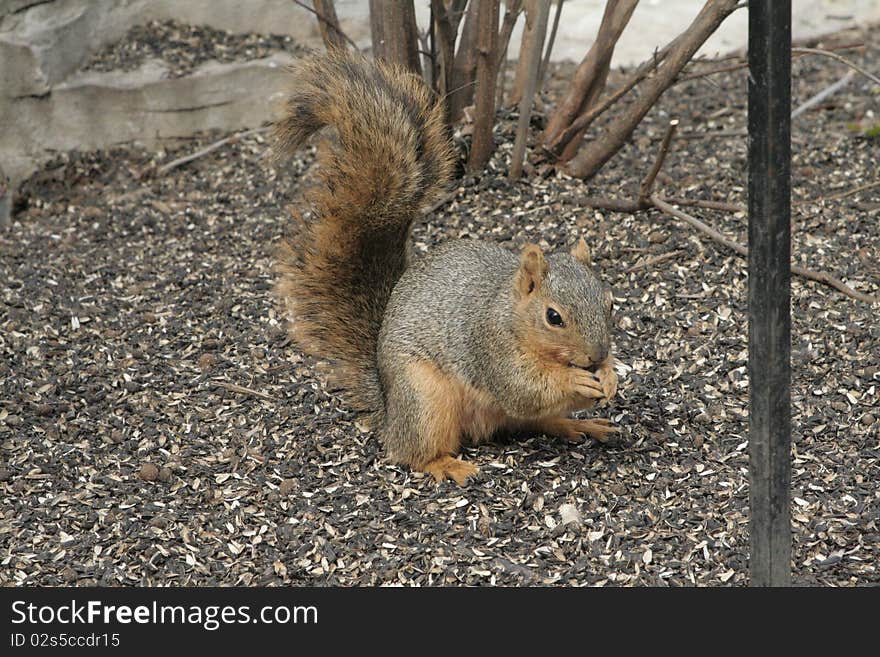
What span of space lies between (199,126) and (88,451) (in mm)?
2967

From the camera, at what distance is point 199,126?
649 centimetres

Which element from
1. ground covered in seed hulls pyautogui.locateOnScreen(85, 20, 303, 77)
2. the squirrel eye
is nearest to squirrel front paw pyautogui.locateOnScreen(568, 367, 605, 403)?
the squirrel eye

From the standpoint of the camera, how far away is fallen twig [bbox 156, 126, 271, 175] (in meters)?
6.15

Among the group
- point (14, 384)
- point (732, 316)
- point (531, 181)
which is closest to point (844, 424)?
point (732, 316)

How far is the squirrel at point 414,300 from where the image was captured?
11.8 ft

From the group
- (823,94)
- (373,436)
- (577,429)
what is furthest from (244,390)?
(823,94)

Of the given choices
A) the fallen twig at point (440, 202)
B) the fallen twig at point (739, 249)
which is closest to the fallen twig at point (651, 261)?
the fallen twig at point (739, 249)

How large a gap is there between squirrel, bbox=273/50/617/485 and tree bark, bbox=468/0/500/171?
29.6 inches

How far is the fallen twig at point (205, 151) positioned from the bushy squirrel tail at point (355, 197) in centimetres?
225

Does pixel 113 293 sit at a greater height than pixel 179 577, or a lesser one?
greater

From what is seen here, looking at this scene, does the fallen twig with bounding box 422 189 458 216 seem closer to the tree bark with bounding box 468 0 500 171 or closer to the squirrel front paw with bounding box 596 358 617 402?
the tree bark with bounding box 468 0 500 171

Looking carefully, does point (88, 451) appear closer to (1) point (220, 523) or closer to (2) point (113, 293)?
(1) point (220, 523)

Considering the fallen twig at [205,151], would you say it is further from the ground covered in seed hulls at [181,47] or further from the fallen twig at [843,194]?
the fallen twig at [843,194]

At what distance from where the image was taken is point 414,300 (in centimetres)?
389
